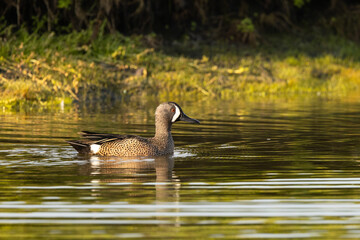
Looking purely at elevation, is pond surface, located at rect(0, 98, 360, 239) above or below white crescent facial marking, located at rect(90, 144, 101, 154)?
below

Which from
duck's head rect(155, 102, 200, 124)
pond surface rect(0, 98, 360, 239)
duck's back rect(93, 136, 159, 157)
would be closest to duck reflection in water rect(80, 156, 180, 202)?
pond surface rect(0, 98, 360, 239)

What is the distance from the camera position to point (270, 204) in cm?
896

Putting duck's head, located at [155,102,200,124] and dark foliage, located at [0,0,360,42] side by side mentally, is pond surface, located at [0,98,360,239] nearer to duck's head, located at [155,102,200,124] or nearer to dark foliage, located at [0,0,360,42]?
duck's head, located at [155,102,200,124]

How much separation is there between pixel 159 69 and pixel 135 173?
20.0 m

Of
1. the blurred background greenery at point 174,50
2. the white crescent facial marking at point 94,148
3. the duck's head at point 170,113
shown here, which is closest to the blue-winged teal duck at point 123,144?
the white crescent facial marking at point 94,148

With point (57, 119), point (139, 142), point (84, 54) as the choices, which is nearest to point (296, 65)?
point (84, 54)

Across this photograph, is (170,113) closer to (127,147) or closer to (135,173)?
(127,147)

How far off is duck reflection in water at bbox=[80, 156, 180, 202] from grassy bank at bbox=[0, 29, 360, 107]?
10.5m

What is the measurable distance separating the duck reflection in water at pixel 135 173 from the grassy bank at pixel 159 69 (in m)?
10.5

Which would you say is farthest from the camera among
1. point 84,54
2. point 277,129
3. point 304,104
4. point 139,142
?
point 84,54

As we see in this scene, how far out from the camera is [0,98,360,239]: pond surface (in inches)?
309

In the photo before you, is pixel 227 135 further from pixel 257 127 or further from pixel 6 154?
pixel 6 154

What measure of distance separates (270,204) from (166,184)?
6.21 feet

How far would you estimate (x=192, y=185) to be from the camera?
10.5 m
